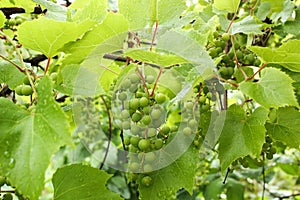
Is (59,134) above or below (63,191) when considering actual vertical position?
above

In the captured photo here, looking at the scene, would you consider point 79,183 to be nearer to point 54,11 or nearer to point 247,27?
point 54,11

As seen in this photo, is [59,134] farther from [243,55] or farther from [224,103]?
[243,55]

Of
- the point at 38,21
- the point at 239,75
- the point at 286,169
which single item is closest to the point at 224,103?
the point at 239,75

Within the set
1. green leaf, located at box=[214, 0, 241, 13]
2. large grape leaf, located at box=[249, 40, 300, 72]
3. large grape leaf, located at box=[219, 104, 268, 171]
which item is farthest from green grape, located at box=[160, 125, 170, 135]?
green leaf, located at box=[214, 0, 241, 13]

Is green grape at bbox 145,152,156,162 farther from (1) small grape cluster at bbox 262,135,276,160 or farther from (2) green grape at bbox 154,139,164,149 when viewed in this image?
(1) small grape cluster at bbox 262,135,276,160

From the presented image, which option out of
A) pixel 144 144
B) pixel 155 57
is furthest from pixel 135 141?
pixel 155 57

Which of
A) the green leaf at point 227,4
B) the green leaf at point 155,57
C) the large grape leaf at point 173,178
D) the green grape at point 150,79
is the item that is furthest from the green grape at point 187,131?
the green leaf at point 227,4
